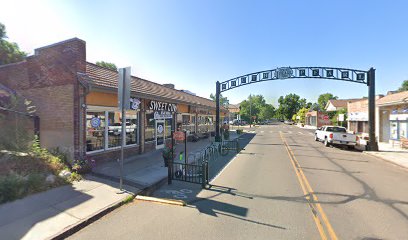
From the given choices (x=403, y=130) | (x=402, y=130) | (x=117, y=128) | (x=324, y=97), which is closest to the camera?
(x=117, y=128)

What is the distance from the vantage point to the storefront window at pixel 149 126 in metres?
13.8

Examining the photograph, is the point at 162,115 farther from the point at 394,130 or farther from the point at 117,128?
the point at 394,130

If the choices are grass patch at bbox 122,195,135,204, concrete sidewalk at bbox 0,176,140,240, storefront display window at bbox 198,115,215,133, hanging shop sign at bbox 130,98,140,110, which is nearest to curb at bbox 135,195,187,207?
grass patch at bbox 122,195,135,204

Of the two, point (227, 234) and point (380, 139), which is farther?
point (380, 139)

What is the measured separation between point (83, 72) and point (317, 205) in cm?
994

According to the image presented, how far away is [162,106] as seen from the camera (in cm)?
1504

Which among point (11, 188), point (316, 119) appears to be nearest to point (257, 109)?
point (316, 119)

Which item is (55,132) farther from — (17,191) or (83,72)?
(17,191)

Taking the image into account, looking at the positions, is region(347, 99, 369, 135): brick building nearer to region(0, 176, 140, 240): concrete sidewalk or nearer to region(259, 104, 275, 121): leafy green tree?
region(0, 176, 140, 240): concrete sidewalk

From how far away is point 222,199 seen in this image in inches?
251

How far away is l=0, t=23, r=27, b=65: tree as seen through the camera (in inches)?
922

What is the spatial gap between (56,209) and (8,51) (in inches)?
1089

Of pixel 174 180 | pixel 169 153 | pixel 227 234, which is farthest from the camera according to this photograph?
pixel 169 153

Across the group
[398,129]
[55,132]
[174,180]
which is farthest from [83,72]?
[398,129]
